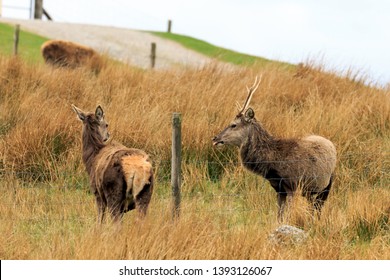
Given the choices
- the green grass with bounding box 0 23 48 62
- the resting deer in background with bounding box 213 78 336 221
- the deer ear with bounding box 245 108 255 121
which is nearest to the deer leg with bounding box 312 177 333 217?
the resting deer in background with bounding box 213 78 336 221

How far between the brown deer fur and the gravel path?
10654mm

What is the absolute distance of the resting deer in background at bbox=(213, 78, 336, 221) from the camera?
29.2 ft

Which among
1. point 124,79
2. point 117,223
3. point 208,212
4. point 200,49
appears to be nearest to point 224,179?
point 208,212

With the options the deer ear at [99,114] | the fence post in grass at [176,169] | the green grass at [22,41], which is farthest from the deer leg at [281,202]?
the green grass at [22,41]

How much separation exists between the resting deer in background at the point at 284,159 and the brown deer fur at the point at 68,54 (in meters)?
10.3

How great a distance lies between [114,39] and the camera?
36.4 m

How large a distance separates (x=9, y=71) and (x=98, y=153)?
23.5 feet

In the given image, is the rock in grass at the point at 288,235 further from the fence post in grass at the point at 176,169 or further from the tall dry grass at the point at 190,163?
the fence post in grass at the point at 176,169

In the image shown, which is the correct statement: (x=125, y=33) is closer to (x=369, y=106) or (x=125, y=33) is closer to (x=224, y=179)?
(x=369, y=106)

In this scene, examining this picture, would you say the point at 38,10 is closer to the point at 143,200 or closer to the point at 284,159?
the point at 284,159

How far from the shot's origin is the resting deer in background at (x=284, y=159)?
29.2 feet

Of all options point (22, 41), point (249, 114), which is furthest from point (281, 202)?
point (22, 41)

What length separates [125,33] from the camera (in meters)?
38.3

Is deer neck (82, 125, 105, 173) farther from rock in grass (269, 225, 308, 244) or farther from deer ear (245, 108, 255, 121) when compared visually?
rock in grass (269, 225, 308, 244)
